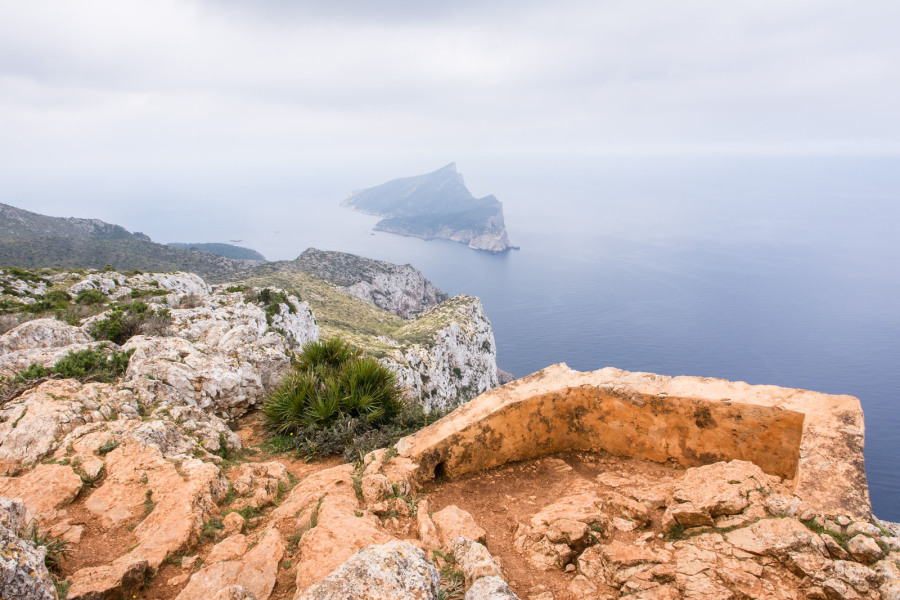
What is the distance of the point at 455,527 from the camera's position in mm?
3881

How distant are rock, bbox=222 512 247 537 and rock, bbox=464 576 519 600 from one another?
Answer: 7.02 feet

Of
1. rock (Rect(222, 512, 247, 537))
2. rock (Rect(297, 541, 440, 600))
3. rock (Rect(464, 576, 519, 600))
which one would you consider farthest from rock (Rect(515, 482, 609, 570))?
rock (Rect(222, 512, 247, 537))

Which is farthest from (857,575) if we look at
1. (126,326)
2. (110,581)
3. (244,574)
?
(126,326)

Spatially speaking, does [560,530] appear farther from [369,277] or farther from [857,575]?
[369,277]

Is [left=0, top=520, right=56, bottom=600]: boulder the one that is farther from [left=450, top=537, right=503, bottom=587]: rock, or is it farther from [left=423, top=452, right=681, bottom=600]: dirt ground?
[left=423, top=452, right=681, bottom=600]: dirt ground

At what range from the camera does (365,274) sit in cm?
6606

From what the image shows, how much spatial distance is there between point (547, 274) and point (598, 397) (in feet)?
363

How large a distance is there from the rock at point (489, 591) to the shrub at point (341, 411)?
287cm

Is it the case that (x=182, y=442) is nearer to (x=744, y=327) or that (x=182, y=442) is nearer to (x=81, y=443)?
(x=81, y=443)

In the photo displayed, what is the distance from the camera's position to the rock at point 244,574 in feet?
9.39

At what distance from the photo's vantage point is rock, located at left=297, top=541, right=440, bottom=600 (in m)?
2.23

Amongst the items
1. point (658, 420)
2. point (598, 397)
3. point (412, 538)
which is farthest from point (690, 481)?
point (412, 538)

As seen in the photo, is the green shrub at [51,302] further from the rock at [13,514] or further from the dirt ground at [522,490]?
the dirt ground at [522,490]

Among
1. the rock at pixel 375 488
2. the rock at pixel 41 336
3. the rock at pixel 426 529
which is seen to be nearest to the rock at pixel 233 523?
the rock at pixel 375 488
